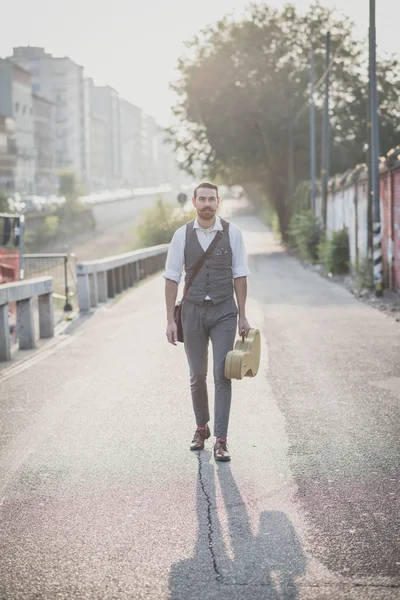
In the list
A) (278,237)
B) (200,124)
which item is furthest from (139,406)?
(278,237)

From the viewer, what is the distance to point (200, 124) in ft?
181

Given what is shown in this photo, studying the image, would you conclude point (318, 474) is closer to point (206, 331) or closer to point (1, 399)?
point (206, 331)

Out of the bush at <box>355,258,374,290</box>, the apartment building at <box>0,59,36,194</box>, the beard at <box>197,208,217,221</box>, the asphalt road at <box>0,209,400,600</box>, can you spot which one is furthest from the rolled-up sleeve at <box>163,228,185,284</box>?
the apartment building at <box>0,59,36,194</box>

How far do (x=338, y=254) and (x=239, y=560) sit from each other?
2681cm

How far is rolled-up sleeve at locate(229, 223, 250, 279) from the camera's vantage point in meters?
6.90

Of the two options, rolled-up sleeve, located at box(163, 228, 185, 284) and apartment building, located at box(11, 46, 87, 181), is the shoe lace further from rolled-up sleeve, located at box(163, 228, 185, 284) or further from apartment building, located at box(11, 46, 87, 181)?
apartment building, located at box(11, 46, 87, 181)

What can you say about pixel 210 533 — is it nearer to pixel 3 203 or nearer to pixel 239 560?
pixel 239 560

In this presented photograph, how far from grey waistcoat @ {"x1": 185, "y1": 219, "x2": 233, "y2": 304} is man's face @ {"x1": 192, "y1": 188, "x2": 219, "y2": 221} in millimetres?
167

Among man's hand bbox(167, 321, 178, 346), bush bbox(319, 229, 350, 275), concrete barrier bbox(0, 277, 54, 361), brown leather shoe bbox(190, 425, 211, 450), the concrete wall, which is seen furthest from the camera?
bush bbox(319, 229, 350, 275)

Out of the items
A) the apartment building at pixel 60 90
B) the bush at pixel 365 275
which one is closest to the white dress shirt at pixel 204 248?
the bush at pixel 365 275

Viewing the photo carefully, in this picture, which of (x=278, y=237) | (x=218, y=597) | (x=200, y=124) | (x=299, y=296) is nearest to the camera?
(x=218, y=597)

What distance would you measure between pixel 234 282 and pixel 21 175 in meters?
108

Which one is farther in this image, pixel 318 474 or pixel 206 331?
pixel 206 331

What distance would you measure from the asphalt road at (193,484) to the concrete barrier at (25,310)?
2.71 feet
